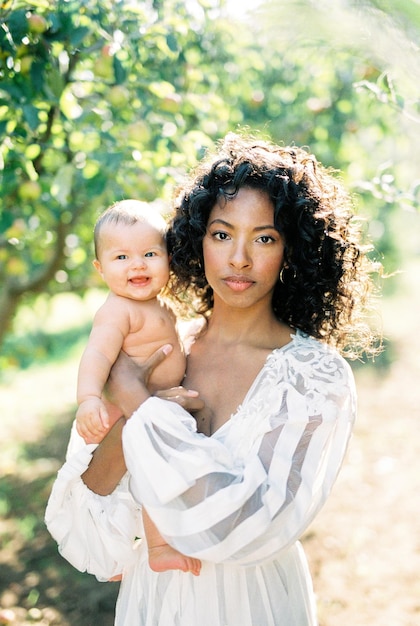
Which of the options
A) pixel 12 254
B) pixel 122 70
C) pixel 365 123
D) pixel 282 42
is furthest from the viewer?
pixel 365 123

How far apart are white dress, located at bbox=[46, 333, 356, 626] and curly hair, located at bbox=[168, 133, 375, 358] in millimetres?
136

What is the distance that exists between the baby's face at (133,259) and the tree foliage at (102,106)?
51 centimetres

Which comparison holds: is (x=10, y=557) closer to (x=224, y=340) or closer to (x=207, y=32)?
(x=224, y=340)

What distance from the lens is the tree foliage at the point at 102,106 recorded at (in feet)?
6.77

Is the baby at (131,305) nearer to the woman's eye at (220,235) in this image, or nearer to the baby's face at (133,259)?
the baby's face at (133,259)

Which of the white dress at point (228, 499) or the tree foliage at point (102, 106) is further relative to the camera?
the tree foliage at point (102, 106)

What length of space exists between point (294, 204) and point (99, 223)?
0.49 meters

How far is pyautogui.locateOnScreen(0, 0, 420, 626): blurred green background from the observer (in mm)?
1970

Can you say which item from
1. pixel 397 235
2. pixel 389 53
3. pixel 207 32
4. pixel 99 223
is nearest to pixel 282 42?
pixel 389 53

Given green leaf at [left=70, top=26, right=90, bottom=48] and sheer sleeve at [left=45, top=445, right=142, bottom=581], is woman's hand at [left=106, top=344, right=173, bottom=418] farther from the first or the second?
green leaf at [left=70, top=26, right=90, bottom=48]

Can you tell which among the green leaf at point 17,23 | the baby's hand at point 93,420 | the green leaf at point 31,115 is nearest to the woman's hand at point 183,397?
the baby's hand at point 93,420

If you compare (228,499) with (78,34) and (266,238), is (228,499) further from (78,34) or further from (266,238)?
(78,34)

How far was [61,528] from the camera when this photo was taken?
1.74m

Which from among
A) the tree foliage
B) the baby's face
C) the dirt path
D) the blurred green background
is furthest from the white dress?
the dirt path
